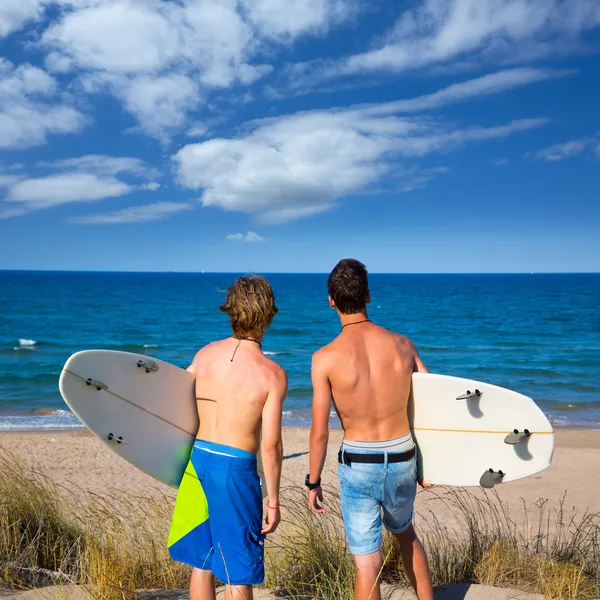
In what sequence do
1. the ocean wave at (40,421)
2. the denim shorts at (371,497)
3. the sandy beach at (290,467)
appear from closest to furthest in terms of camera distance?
the denim shorts at (371,497) < the sandy beach at (290,467) < the ocean wave at (40,421)

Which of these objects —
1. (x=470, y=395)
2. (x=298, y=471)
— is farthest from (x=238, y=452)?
(x=298, y=471)

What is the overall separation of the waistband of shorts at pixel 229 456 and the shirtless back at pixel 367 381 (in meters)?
0.43

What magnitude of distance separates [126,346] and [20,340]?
178 inches

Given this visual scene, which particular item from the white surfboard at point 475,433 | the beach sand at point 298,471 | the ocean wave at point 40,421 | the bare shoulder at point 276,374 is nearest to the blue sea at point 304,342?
the ocean wave at point 40,421

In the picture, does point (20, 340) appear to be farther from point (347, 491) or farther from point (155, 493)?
point (347, 491)

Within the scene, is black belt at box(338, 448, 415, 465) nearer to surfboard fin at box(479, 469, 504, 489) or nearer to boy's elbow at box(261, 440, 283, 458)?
boy's elbow at box(261, 440, 283, 458)

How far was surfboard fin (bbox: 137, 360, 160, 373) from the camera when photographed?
9.42 ft

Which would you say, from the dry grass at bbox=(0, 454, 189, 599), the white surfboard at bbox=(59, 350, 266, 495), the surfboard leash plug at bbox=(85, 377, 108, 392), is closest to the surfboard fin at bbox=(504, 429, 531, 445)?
the white surfboard at bbox=(59, 350, 266, 495)

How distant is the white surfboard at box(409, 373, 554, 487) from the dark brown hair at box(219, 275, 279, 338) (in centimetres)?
91

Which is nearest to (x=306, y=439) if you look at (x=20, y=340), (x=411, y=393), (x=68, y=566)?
(x=68, y=566)

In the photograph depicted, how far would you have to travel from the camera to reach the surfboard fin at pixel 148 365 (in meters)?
2.87

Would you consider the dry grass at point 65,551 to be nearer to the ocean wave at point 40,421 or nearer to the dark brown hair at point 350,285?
the dark brown hair at point 350,285

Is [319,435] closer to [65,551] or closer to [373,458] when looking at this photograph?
[373,458]

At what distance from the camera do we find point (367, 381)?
7.84 ft
